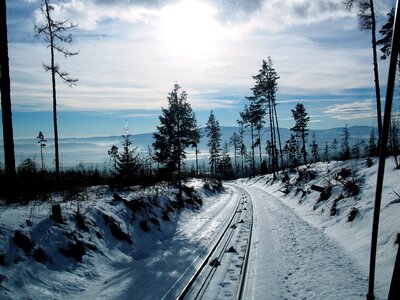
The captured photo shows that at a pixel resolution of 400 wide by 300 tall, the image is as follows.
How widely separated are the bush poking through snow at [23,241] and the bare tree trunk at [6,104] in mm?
3950

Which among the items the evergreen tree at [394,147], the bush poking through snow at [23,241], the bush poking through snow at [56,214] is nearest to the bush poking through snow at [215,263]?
the bush poking through snow at [56,214]

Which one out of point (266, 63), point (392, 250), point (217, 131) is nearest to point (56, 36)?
point (392, 250)

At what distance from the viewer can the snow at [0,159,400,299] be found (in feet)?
23.8

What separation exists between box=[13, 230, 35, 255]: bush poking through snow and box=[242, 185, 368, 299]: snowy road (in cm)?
549

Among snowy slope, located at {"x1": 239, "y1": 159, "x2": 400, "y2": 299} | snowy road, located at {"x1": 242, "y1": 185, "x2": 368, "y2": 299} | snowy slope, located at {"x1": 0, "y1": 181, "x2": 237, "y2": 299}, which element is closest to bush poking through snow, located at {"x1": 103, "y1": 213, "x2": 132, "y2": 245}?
snowy slope, located at {"x1": 0, "y1": 181, "x2": 237, "y2": 299}

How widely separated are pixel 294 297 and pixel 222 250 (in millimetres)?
4334

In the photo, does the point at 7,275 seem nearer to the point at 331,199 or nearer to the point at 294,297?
the point at 294,297

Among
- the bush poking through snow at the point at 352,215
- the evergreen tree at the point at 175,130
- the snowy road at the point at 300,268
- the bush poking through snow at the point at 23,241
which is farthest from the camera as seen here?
the evergreen tree at the point at 175,130

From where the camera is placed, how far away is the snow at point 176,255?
23.8 ft

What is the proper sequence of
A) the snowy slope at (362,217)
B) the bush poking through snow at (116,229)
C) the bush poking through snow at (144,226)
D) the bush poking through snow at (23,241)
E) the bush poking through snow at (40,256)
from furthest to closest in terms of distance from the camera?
the bush poking through snow at (144,226) < the bush poking through snow at (116,229) < the snowy slope at (362,217) < the bush poking through snow at (40,256) < the bush poking through snow at (23,241)

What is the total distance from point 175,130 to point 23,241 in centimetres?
1954

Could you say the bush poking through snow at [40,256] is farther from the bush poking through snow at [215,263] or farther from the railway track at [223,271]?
the bush poking through snow at [215,263]

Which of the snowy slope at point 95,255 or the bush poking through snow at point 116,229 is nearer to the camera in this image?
the snowy slope at point 95,255

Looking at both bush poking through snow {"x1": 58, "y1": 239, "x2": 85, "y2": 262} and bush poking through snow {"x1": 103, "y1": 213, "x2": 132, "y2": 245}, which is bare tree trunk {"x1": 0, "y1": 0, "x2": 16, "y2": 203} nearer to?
bush poking through snow {"x1": 103, "y1": 213, "x2": 132, "y2": 245}
